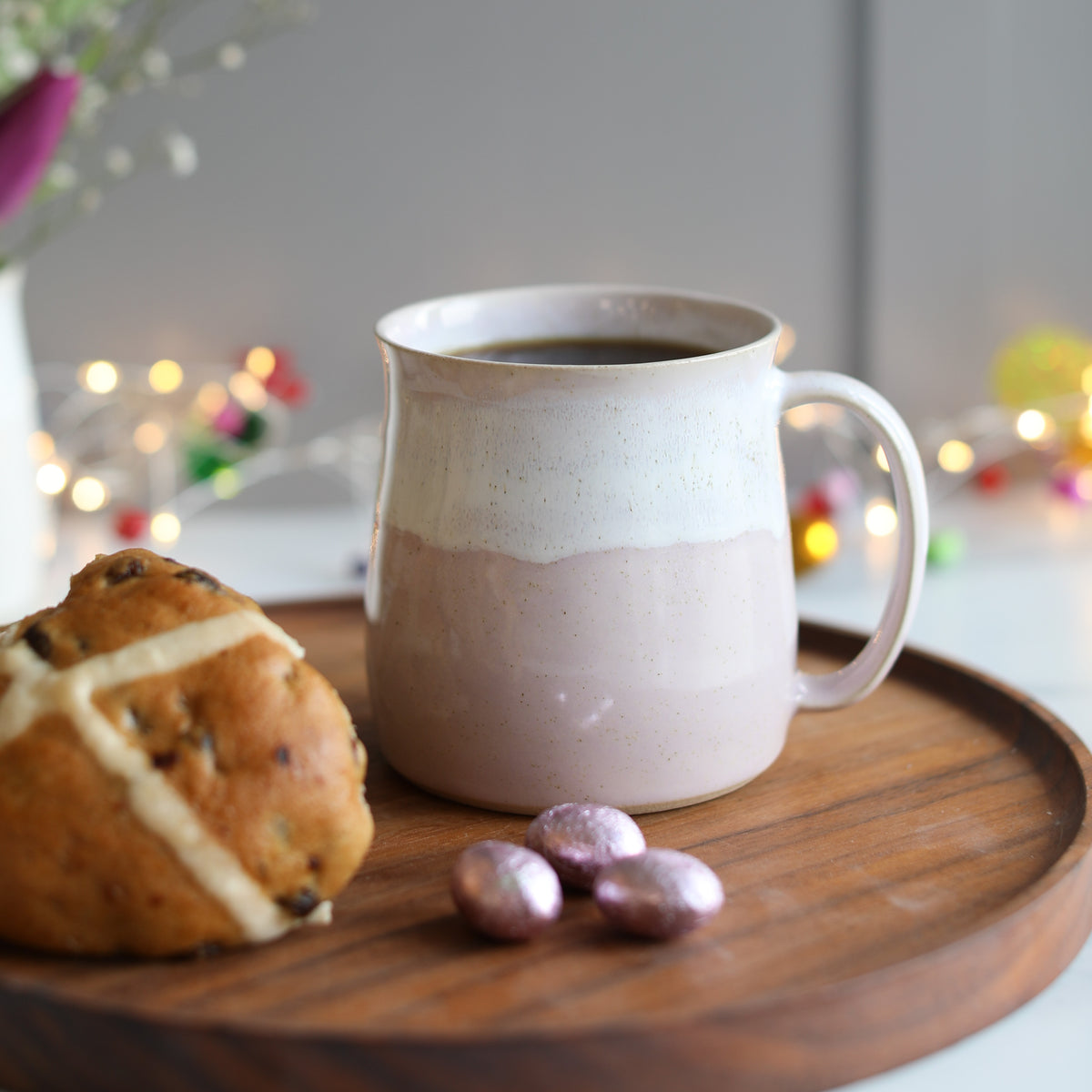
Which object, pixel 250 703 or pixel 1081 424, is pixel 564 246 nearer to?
pixel 1081 424

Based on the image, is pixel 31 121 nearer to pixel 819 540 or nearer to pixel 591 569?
pixel 591 569

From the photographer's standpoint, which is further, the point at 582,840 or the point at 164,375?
the point at 164,375

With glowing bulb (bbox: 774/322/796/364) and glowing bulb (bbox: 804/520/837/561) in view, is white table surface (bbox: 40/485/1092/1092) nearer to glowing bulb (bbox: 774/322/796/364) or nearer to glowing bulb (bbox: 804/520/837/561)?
glowing bulb (bbox: 804/520/837/561)

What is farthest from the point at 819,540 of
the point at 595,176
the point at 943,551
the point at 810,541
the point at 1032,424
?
the point at 595,176

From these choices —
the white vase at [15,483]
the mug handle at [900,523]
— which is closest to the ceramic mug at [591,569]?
the mug handle at [900,523]

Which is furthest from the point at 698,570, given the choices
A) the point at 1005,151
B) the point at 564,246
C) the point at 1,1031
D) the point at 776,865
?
the point at 1005,151

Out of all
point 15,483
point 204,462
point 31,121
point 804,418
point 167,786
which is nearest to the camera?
point 167,786

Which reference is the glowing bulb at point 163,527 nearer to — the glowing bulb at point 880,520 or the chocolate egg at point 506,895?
the glowing bulb at point 880,520
